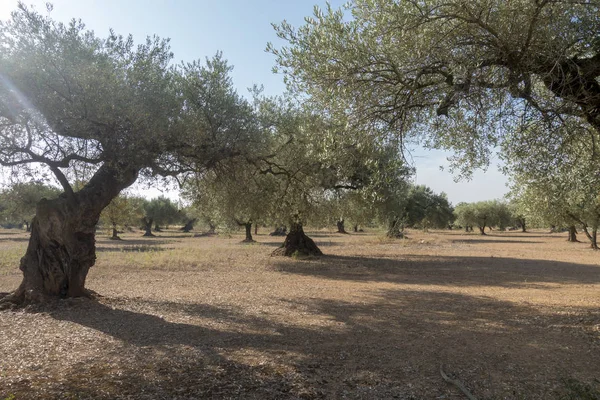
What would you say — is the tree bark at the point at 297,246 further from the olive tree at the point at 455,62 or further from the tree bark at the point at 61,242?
the olive tree at the point at 455,62

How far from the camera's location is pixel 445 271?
740 inches

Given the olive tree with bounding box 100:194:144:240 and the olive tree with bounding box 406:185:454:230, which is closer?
the olive tree with bounding box 100:194:144:240

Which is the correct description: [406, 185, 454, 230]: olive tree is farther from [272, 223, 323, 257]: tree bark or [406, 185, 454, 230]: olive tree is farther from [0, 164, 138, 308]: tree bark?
[0, 164, 138, 308]: tree bark

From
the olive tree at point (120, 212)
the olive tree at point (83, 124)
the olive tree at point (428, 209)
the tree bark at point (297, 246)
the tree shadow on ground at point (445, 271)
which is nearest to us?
the olive tree at point (83, 124)

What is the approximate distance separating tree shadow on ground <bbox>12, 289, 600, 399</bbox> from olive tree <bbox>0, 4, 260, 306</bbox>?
4.79ft

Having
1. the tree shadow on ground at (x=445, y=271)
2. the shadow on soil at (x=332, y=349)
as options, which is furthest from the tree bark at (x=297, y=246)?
the shadow on soil at (x=332, y=349)

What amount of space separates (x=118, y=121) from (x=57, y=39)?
87.0 inches

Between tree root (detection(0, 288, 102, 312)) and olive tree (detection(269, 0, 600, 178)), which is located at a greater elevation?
olive tree (detection(269, 0, 600, 178))

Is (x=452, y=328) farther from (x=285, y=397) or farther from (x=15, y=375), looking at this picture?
(x=15, y=375)

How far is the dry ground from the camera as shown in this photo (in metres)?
4.81

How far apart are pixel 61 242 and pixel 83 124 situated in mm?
2966

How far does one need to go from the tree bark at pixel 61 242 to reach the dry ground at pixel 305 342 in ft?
2.02

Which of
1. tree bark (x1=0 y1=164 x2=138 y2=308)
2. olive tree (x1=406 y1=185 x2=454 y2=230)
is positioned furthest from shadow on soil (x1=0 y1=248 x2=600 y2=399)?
olive tree (x1=406 y1=185 x2=454 y2=230)

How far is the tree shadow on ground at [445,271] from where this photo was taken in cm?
1577
